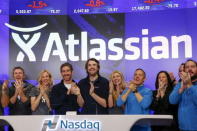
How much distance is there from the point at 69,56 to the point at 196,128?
241 cm

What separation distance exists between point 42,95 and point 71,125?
1.86 metres

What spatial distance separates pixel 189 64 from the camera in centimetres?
413

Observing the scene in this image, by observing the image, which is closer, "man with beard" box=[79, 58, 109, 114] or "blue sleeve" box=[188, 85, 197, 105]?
"blue sleeve" box=[188, 85, 197, 105]

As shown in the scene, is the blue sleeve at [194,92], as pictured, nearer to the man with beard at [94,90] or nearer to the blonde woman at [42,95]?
the man with beard at [94,90]

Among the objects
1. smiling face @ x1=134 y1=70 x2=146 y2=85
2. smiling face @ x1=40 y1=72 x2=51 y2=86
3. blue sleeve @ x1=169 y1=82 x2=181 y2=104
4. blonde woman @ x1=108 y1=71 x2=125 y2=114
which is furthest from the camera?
smiling face @ x1=40 y1=72 x2=51 y2=86

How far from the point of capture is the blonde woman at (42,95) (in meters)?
4.72

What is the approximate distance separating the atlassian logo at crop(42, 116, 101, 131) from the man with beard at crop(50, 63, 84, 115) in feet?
5.18

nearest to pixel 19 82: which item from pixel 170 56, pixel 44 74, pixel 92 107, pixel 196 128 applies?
pixel 44 74

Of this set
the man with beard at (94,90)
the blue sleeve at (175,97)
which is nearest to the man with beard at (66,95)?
the man with beard at (94,90)

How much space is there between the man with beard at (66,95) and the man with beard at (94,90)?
119mm

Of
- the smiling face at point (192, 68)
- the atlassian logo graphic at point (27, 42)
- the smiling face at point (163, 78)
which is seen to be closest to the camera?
the smiling face at point (192, 68)

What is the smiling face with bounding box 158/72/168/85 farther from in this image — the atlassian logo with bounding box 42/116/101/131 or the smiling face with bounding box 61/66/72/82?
the atlassian logo with bounding box 42/116/101/131

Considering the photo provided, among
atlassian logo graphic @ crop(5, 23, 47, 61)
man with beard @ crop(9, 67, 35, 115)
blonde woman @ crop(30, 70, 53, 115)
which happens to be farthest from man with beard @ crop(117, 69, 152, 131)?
atlassian logo graphic @ crop(5, 23, 47, 61)

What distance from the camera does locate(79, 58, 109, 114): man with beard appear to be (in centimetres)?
464
